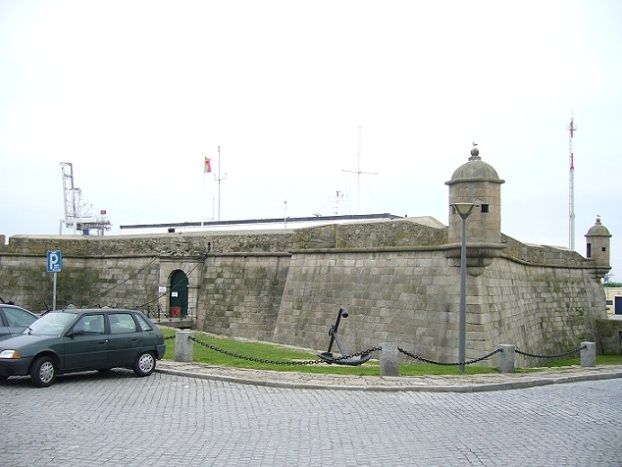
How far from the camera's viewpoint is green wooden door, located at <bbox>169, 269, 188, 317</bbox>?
26.9 m

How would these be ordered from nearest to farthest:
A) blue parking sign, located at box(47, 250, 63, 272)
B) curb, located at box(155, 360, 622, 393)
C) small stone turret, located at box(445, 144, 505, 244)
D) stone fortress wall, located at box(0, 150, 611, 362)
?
curb, located at box(155, 360, 622, 393) → small stone turret, located at box(445, 144, 505, 244) → stone fortress wall, located at box(0, 150, 611, 362) → blue parking sign, located at box(47, 250, 63, 272)

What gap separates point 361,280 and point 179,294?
10.1 metres

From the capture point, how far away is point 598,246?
2966cm

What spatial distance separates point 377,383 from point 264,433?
4025mm

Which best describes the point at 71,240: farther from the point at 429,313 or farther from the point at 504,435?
the point at 504,435

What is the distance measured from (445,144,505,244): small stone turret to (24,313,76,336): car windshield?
372 inches

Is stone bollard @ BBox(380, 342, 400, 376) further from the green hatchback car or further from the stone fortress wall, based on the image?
the green hatchback car

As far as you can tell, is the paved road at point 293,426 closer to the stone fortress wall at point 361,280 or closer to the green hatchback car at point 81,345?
the green hatchback car at point 81,345

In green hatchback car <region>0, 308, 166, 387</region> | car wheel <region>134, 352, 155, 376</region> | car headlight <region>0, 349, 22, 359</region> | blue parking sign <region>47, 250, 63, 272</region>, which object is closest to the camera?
car headlight <region>0, 349, 22, 359</region>

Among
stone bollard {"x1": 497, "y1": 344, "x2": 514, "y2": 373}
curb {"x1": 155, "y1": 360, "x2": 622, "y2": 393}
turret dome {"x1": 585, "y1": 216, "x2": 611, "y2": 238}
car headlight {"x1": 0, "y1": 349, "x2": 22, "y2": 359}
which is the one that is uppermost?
turret dome {"x1": 585, "y1": 216, "x2": 611, "y2": 238}

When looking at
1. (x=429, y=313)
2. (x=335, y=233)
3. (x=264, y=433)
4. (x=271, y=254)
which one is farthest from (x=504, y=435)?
(x=271, y=254)

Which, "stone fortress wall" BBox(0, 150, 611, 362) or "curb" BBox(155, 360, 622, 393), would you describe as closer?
"curb" BBox(155, 360, 622, 393)

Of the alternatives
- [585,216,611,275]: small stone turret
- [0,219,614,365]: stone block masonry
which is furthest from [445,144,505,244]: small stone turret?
[585,216,611,275]: small stone turret

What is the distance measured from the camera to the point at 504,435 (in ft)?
27.8
